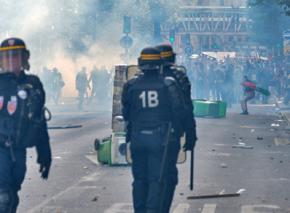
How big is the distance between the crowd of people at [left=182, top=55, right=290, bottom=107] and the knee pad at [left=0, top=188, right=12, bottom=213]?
1547 inches

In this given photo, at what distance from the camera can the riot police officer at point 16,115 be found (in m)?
9.95

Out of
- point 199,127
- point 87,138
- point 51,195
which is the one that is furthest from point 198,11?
point 51,195

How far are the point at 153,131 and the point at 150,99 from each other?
30 cm

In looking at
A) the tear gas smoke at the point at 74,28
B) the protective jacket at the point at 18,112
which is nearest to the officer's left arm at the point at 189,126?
the protective jacket at the point at 18,112

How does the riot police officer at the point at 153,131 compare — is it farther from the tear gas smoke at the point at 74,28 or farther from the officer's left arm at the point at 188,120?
the tear gas smoke at the point at 74,28

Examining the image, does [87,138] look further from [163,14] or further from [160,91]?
[163,14]

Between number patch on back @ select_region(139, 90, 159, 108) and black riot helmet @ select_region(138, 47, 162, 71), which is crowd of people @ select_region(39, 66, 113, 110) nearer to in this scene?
black riot helmet @ select_region(138, 47, 162, 71)

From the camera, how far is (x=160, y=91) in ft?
35.9

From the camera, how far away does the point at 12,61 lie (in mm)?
10055

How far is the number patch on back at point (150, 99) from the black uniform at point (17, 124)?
4.02ft

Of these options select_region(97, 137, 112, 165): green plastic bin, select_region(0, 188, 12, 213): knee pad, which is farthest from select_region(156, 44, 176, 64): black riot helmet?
select_region(97, 137, 112, 165): green plastic bin

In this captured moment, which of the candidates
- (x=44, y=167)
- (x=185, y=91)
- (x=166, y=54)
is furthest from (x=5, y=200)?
(x=166, y=54)

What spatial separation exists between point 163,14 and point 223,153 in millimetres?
44581

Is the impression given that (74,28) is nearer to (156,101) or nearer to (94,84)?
(94,84)
